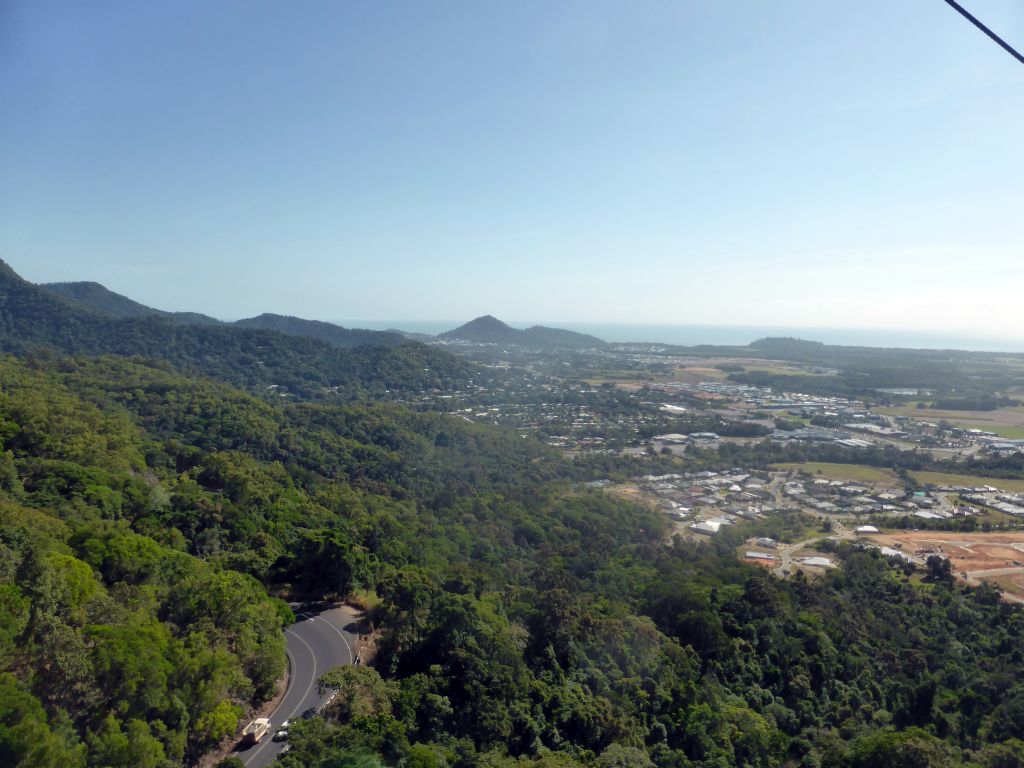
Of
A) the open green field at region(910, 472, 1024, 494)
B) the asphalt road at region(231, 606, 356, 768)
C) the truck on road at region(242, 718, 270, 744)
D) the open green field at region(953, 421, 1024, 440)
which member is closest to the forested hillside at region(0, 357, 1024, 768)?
the truck on road at region(242, 718, 270, 744)

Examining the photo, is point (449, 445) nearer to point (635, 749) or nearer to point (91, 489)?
point (91, 489)

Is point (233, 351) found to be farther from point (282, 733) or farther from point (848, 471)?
point (282, 733)

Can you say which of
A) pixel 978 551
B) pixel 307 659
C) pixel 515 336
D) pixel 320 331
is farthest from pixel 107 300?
pixel 978 551

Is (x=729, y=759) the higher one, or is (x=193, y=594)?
(x=193, y=594)

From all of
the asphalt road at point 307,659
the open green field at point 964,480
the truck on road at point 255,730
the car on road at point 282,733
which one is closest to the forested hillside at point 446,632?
the truck on road at point 255,730

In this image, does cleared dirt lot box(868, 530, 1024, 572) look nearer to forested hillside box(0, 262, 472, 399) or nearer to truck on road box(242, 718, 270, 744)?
truck on road box(242, 718, 270, 744)

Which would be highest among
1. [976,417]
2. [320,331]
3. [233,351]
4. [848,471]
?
[320,331]

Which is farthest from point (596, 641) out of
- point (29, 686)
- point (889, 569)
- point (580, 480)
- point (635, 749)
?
point (580, 480)
